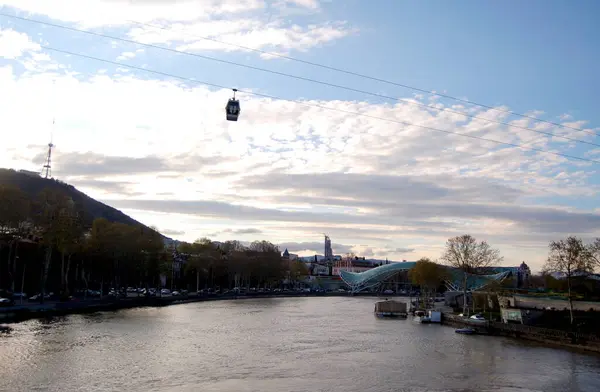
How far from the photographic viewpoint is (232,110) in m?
16.7

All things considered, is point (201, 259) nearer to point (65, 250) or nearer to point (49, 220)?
point (65, 250)

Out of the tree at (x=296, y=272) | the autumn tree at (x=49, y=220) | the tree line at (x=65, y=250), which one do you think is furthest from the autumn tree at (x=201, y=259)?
the autumn tree at (x=49, y=220)

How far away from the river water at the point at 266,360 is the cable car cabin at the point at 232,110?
29.2 feet

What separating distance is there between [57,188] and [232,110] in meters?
97.3

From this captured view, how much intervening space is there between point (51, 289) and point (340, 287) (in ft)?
288

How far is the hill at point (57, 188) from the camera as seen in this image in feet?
338

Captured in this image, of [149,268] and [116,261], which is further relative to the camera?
[149,268]

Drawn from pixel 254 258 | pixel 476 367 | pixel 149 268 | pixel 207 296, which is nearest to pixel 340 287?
pixel 254 258

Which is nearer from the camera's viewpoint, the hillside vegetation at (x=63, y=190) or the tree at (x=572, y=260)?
the tree at (x=572, y=260)

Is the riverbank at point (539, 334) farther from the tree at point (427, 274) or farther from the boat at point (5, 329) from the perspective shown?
the boat at point (5, 329)

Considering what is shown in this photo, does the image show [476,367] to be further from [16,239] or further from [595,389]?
[16,239]

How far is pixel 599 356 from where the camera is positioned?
28.6 meters

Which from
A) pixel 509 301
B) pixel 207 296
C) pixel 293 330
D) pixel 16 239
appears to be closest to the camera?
pixel 293 330

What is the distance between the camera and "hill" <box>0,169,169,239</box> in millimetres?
102963
